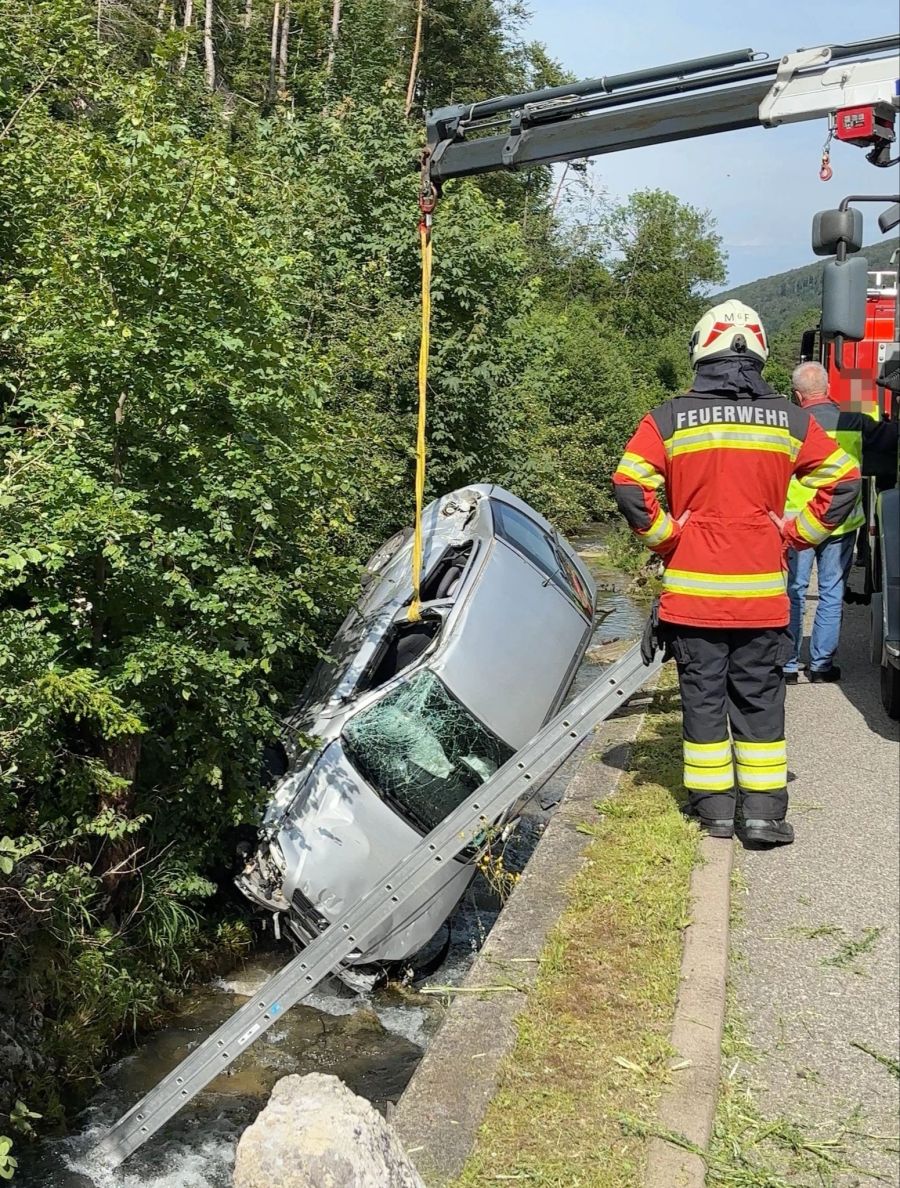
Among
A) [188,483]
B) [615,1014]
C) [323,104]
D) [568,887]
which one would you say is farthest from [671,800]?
[323,104]

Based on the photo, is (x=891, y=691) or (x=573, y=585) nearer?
(x=891, y=691)

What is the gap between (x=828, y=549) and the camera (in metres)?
8.03

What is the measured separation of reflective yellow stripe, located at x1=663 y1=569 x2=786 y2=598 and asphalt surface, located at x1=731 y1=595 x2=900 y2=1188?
3.88 ft

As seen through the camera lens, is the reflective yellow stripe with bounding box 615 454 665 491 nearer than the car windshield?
Yes

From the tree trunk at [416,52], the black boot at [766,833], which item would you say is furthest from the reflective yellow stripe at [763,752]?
the tree trunk at [416,52]

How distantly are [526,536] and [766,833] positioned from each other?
13.2ft

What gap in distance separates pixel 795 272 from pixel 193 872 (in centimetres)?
16397

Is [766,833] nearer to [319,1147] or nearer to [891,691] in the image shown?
[891,691]

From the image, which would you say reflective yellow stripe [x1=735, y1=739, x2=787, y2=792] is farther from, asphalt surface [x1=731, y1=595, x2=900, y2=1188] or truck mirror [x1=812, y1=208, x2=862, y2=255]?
truck mirror [x1=812, y1=208, x2=862, y2=255]

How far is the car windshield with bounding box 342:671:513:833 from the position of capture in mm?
6816

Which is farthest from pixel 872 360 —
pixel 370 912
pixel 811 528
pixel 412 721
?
pixel 370 912

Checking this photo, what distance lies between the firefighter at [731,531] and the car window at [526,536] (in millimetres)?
3221

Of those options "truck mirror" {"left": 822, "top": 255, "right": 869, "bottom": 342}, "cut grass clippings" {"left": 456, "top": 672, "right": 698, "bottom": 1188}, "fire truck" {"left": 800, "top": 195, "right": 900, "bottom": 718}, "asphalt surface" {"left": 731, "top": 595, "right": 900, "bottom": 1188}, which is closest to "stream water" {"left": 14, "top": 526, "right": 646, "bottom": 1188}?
"cut grass clippings" {"left": 456, "top": 672, "right": 698, "bottom": 1188}

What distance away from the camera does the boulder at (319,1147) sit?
70.8 inches
